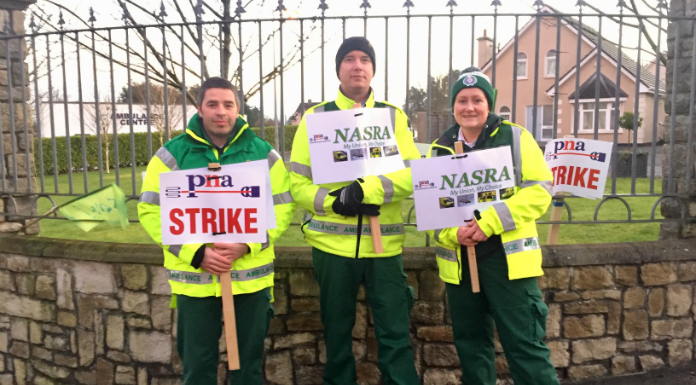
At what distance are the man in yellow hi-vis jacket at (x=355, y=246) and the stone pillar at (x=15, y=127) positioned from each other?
2765mm

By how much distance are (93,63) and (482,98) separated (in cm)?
301

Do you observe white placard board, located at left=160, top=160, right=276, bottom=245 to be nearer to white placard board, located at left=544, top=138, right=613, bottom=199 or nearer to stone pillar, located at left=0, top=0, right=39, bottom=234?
white placard board, located at left=544, top=138, right=613, bottom=199

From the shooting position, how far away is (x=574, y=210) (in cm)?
847

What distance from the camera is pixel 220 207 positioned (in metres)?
2.56

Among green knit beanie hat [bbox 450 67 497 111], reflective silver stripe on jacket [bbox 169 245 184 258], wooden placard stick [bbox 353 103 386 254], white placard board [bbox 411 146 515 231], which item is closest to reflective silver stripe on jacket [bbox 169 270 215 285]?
reflective silver stripe on jacket [bbox 169 245 184 258]

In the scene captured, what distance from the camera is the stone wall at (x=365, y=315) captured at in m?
3.56

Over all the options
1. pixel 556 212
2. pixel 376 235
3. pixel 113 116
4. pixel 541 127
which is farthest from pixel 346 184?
pixel 541 127

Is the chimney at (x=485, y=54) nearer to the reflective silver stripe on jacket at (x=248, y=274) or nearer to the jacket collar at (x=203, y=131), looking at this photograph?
the jacket collar at (x=203, y=131)

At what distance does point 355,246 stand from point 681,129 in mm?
2963

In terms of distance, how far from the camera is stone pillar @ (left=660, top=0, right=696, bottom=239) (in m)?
3.88

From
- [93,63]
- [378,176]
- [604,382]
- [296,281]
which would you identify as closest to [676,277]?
[604,382]

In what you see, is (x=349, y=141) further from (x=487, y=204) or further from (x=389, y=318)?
(x=389, y=318)

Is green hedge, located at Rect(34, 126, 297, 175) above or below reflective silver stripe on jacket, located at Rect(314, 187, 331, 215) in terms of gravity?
above

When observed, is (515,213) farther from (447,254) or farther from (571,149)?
(571,149)
